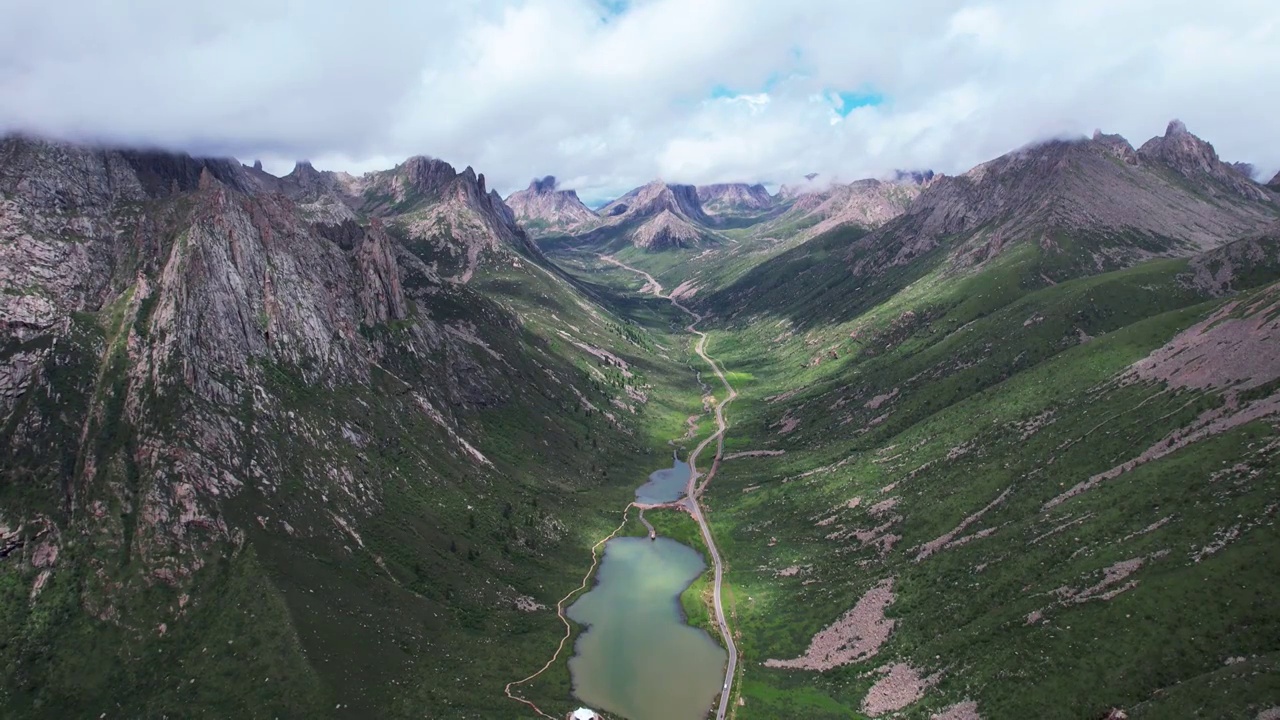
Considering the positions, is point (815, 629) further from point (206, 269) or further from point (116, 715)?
point (206, 269)

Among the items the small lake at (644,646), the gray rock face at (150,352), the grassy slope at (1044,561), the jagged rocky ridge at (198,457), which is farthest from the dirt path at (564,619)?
the gray rock face at (150,352)

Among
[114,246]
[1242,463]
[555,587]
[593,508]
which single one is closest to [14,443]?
[114,246]

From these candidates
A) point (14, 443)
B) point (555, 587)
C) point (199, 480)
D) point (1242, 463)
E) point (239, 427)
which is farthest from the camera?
point (555, 587)

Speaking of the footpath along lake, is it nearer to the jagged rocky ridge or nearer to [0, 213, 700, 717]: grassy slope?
[0, 213, 700, 717]: grassy slope

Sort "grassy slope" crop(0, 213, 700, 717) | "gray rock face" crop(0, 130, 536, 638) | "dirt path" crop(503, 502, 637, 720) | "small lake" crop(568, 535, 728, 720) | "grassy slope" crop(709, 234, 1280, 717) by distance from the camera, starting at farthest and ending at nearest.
Answer: "gray rock face" crop(0, 130, 536, 638) < "small lake" crop(568, 535, 728, 720) < "dirt path" crop(503, 502, 637, 720) < "grassy slope" crop(0, 213, 700, 717) < "grassy slope" crop(709, 234, 1280, 717)

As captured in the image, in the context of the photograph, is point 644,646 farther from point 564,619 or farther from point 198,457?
point 198,457

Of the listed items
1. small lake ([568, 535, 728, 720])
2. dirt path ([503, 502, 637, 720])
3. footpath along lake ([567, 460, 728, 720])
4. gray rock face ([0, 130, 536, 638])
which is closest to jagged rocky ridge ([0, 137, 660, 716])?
gray rock face ([0, 130, 536, 638])

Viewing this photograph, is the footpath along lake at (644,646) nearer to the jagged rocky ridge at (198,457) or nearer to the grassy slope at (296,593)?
the grassy slope at (296,593)
